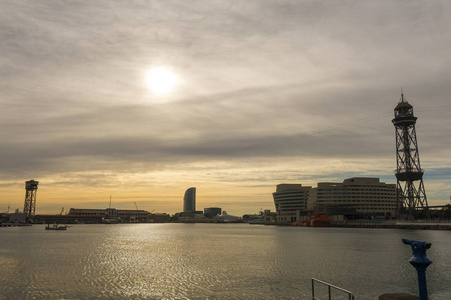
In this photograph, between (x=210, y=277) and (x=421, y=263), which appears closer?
(x=421, y=263)

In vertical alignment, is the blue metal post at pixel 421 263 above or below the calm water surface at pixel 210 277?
above

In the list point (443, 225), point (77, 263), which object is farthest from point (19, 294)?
point (443, 225)

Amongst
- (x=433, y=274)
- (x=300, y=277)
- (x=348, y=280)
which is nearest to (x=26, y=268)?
(x=300, y=277)

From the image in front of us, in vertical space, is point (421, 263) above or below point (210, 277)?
above

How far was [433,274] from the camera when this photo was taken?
1847 inches

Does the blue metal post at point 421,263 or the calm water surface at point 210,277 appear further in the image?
the calm water surface at point 210,277

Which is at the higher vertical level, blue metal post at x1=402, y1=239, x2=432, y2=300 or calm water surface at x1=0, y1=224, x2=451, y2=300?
blue metal post at x1=402, y1=239, x2=432, y2=300

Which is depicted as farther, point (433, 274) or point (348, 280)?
point (433, 274)

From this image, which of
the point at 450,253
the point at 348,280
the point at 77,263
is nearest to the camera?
the point at 348,280

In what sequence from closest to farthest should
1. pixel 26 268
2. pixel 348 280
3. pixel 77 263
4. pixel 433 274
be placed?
pixel 348 280 → pixel 433 274 → pixel 26 268 → pixel 77 263

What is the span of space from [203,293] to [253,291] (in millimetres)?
5492

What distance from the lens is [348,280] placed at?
43.2 m

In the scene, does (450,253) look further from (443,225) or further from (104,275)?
(443,225)

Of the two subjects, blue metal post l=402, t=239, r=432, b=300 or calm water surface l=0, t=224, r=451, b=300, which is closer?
blue metal post l=402, t=239, r=432, b=300
